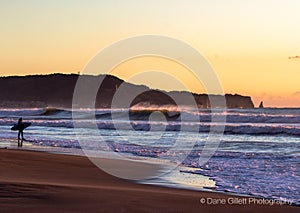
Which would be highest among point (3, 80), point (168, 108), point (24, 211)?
point (3, 80)

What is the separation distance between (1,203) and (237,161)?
8.97 meters

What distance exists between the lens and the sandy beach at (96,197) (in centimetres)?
613

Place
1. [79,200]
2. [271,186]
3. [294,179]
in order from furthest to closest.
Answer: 1. [294,179]
2. [271,186]
3. [79,200]

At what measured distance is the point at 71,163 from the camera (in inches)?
480

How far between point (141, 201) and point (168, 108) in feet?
207

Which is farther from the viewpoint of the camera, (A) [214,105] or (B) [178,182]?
(A) [214,105]

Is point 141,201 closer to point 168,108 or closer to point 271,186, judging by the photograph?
point 271,186

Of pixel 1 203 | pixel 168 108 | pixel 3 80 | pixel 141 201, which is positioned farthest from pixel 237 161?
pixel 3 80

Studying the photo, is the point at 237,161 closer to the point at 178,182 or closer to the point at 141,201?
the point at 178,182

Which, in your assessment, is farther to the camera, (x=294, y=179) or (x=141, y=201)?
(x=294, y=179)

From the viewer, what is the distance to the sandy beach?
613cm

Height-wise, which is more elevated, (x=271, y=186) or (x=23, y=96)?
(x=23, y=96)

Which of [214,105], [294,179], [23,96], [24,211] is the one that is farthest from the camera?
[23,96]

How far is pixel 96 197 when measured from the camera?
6836 mm
